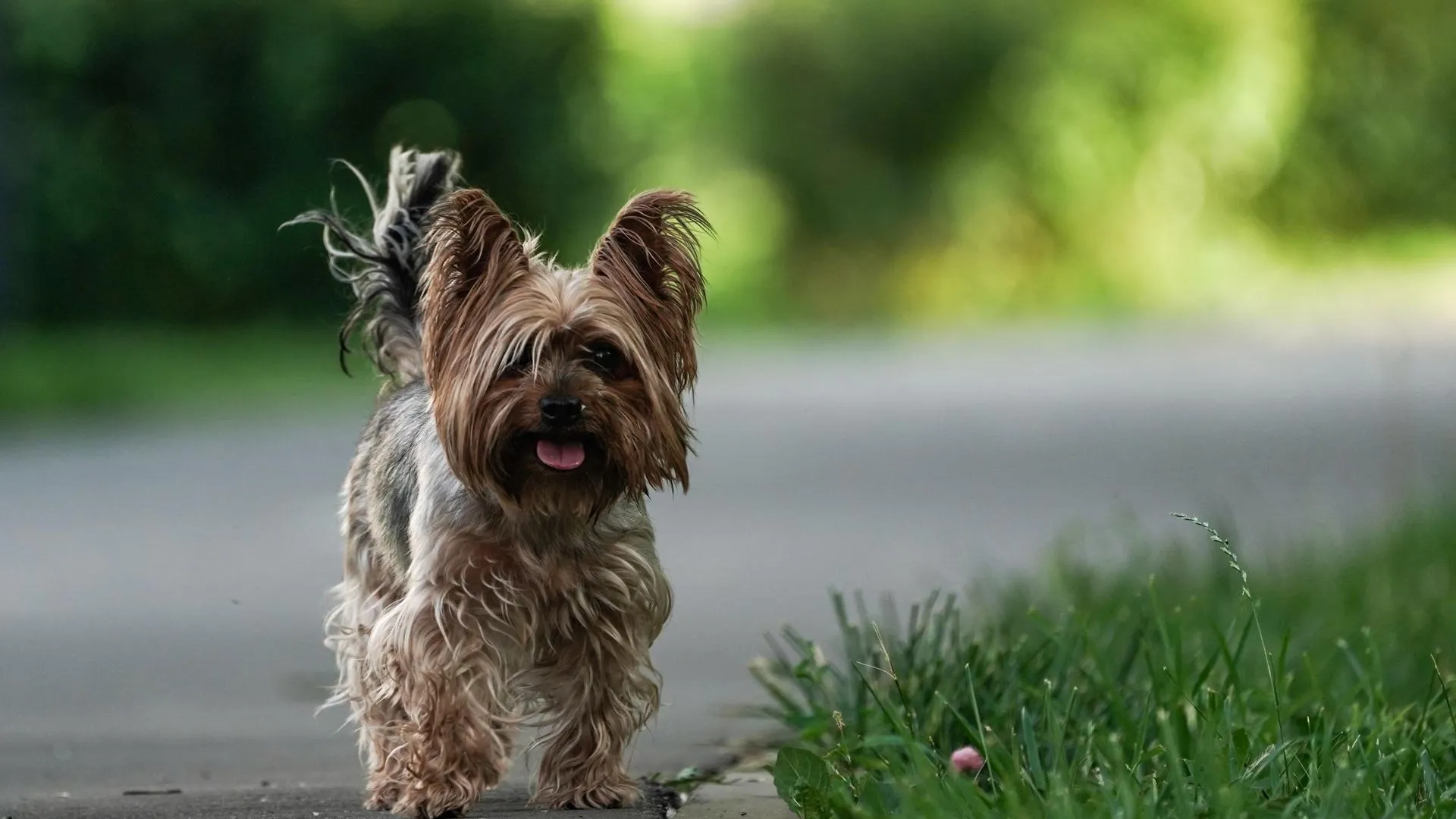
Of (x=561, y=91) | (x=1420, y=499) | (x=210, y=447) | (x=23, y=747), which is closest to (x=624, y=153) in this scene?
(x=561, y=91)

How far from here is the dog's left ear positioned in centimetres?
516

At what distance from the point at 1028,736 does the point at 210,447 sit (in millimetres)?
11995

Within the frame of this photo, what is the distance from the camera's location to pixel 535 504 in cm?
509

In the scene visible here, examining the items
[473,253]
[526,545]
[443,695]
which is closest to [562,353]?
[473,253]

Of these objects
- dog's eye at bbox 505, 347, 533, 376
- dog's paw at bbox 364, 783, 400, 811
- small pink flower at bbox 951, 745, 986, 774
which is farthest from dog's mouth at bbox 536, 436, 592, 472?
small pink flower at bbox 951, 745, 986, 774

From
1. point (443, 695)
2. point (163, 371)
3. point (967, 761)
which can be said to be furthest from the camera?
point (163, 371)

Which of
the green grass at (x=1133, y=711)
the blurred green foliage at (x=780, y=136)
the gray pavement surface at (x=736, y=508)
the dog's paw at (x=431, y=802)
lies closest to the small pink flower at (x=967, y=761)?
the green grass at (x=1133, y=711)

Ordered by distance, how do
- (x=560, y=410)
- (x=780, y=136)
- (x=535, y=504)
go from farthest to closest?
(x=780, y=136)
(x=535, y=504)
(x=560, y=410)

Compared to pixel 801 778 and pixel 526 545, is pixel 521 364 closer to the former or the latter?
pixel 526 545

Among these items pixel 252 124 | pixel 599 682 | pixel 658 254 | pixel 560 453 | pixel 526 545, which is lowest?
pixel 599 682

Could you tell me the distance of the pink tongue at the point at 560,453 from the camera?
496 centimetres

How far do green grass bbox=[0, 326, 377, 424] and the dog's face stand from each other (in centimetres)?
1167

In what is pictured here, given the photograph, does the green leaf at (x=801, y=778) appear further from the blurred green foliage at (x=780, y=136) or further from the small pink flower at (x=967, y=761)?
the blurred green foliage at (x=780, y=136)

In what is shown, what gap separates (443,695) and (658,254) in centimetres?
124
